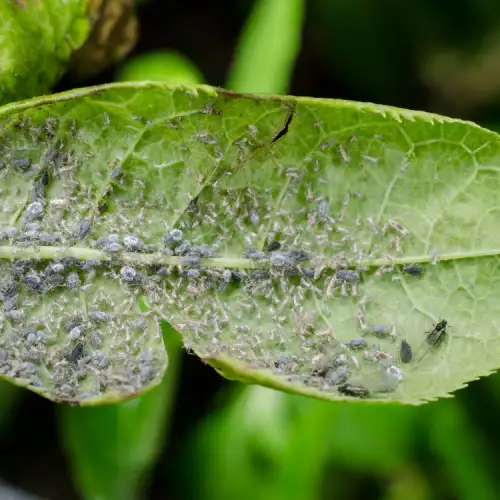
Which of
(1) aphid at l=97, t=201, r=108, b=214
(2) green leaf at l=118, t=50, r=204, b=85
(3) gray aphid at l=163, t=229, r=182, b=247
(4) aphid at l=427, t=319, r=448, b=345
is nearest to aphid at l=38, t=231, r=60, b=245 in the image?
(1) aphid at l=97, t=201, r=108, b=214

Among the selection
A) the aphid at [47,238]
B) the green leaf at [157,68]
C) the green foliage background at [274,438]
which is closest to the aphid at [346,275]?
the aphid at [47,238]

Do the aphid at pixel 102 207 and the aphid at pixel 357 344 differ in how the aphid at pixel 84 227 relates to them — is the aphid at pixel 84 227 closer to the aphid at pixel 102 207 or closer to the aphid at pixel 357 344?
the aphid at pixel 102 207

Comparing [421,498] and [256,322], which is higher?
[256,322]

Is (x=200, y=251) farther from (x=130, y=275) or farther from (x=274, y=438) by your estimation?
(x=274, y=438)

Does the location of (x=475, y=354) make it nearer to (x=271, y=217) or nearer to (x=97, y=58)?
(x=271, y=217)

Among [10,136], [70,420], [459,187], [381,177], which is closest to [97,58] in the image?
[10,136]

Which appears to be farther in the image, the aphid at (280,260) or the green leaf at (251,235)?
the aphid at (280,260)
